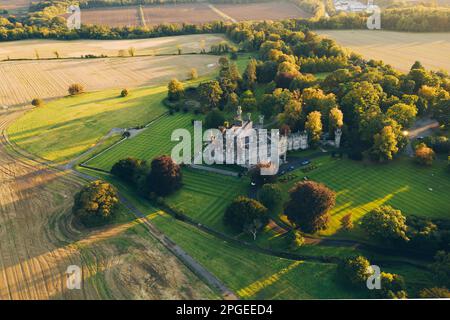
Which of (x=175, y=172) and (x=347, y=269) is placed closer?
(x=347, y=269)

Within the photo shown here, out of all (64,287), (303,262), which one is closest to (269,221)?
(303,262)

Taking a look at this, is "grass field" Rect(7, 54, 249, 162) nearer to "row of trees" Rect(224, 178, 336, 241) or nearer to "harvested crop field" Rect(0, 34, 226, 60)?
"harvested crop field" Rect(0, 34, 226, 60)

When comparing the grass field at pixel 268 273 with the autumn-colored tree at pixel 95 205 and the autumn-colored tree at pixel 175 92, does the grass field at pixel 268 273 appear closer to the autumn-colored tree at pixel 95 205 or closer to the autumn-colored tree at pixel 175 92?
the autumn-colored tree at pixel 95 205

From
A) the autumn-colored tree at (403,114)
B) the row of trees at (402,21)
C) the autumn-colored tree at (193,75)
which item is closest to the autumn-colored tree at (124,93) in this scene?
the autumn-colored tree at (193,75)

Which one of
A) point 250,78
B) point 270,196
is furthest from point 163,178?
point 250,78

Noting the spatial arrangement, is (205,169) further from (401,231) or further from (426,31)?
(426,31)

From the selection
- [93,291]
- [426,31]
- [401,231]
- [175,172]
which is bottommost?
[93,291]
